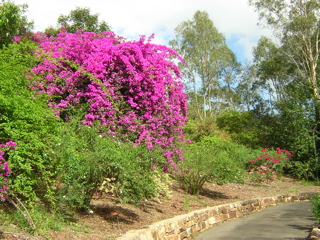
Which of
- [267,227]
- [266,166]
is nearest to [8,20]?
[267,227]

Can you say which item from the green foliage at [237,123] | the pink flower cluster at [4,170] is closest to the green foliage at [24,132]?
the pink flower cluster at [4,170]

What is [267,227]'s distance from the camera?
801 centimetres

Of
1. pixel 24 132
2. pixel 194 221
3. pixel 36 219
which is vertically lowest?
pixel 194 221

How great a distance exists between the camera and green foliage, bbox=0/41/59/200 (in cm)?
470

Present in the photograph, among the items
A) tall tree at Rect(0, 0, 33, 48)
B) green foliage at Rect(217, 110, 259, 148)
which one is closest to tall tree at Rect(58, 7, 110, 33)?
tall tree at Rect(0, 0, 33, 48)

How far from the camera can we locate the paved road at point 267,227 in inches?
274

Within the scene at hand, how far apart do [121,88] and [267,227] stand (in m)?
4.94

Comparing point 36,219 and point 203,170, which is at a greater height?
point 203,170

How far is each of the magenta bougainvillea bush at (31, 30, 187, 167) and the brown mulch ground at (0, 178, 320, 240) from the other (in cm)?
136

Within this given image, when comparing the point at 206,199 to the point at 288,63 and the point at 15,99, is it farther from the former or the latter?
the point at 288,63

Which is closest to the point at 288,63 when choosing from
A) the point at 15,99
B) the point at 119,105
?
the point at 119,105

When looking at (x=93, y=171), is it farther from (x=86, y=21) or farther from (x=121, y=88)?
(x=86, y=21)

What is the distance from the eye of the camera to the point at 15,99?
15.8ft

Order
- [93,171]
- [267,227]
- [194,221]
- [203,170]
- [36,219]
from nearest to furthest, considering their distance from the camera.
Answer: [36,219] < [93,171] < [194,221] < [267,227] < [203,170]
